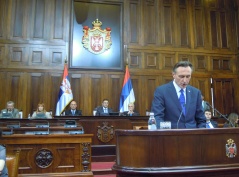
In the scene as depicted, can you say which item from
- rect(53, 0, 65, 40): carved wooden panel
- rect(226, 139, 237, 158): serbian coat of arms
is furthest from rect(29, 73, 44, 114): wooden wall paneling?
rect(226, 139, 237, 158): serbian coat of arms

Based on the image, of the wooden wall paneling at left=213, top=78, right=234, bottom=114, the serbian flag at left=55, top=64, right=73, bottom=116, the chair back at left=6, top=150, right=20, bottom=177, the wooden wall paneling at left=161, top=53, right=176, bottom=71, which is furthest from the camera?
the wooden wall paneling at left=213, top=78, right=234, bottom=114

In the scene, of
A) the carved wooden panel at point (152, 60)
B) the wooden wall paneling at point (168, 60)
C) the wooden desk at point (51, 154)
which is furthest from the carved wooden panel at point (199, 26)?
the wooden desk at point (51, 154)

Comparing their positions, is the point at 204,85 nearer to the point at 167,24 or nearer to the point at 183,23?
the point at 183,23

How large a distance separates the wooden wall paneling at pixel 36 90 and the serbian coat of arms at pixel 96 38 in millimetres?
1778

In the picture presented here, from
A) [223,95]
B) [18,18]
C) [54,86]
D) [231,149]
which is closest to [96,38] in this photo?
[54,86]

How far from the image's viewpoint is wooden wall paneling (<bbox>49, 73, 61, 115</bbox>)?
8.14m

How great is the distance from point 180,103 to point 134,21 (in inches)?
278

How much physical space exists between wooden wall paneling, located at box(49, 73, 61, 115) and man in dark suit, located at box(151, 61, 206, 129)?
237 inches

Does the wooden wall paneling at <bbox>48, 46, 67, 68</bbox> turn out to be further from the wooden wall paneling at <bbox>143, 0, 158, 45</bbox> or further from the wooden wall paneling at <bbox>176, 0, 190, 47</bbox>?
the wooden wall paneling at <bbox>176, 0, 190, 47</bbox>

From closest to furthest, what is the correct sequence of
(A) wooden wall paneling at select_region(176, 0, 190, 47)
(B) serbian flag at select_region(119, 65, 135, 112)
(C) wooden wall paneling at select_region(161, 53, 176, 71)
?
(B) serbian flag at select_region(119, 65, 135, 112) < (C) wooden wall paneling at select_region(161, 53, 176, 71) < (A) wooden wall paneling at select_region(176, 0, 190, 47)

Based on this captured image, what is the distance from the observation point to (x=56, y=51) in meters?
8.43

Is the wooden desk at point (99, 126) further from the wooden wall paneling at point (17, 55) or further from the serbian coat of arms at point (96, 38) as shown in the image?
the serbian coat of arms at point (96, 38)

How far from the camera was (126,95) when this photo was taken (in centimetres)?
831

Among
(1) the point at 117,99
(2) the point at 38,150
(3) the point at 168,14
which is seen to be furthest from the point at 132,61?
(2) the point at 38,150
